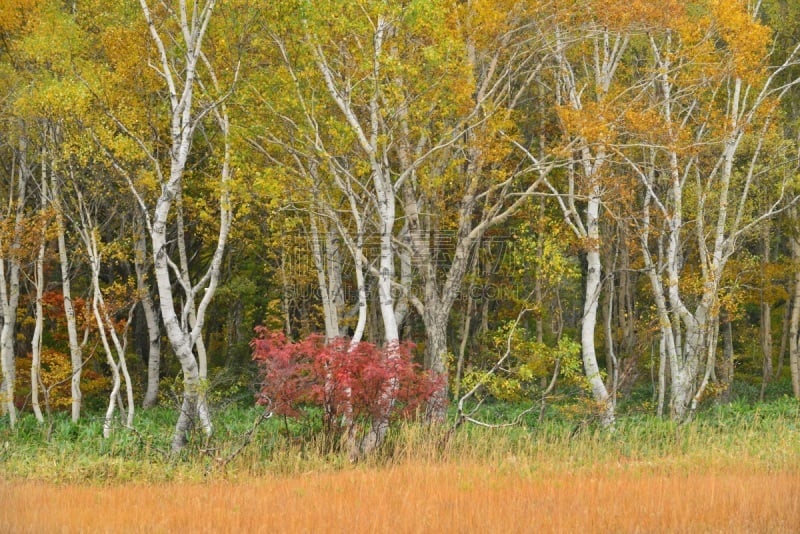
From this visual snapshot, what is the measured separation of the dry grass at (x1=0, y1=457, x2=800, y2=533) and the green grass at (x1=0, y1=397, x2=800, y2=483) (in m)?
0.85

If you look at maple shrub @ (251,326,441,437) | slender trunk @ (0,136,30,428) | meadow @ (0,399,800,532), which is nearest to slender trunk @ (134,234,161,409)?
slender trunk @ (0,136,30,428)

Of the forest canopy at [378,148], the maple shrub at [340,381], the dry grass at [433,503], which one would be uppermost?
the forest canopy at [378,148]

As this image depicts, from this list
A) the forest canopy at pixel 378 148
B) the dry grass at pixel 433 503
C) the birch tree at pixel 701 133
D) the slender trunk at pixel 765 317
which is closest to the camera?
the dry grass at pixel 433 503

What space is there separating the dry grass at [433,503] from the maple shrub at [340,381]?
2.11m

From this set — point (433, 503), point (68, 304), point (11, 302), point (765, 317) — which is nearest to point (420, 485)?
point (433, 503)

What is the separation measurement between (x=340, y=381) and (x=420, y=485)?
3.19 m

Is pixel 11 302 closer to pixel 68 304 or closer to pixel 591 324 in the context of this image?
pixel 68 304

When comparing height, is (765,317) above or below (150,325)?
above

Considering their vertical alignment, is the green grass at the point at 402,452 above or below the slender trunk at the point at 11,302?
below

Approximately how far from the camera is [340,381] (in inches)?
504

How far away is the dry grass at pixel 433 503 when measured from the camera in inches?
316

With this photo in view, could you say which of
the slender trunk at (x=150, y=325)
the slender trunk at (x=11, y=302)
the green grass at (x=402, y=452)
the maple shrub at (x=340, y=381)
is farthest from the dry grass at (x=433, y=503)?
the slender trunk at (x=150, y=325)

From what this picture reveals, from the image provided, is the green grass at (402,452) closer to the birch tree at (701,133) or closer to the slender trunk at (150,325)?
the birch tree at (701,133)

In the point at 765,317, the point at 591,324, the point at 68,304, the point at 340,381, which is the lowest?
the point at 340,381
